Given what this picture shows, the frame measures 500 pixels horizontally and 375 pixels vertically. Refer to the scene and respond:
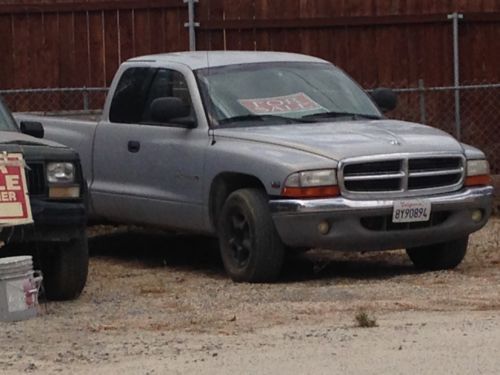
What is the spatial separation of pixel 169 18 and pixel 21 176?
8.40m

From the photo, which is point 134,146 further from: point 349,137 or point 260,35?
point 260,35

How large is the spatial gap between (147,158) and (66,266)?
84.9 inches

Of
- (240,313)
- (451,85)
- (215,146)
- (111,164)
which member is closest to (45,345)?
(240,313)

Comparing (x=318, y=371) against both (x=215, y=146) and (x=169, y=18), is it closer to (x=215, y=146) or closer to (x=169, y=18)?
(x=215, y=146)

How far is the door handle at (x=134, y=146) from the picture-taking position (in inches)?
476

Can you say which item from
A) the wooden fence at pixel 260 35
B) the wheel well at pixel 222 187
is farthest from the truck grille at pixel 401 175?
the wooden fence at pixel 260 35

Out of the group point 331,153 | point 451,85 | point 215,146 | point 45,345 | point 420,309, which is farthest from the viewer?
point 451,85

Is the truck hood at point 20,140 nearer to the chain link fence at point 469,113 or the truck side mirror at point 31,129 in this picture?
the truck side mirror at point 31,129

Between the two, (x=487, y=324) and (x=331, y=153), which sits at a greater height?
(x=331, y=153)

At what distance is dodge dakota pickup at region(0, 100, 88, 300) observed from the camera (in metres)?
9.58

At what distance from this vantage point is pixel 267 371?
749cm

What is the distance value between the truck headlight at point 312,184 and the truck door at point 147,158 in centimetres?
114

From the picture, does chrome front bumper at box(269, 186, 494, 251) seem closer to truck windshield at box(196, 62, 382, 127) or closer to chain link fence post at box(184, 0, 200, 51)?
truck windshield at box(196, 62, 382, 127)

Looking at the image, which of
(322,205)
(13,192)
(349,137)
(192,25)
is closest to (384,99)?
(349,137)
